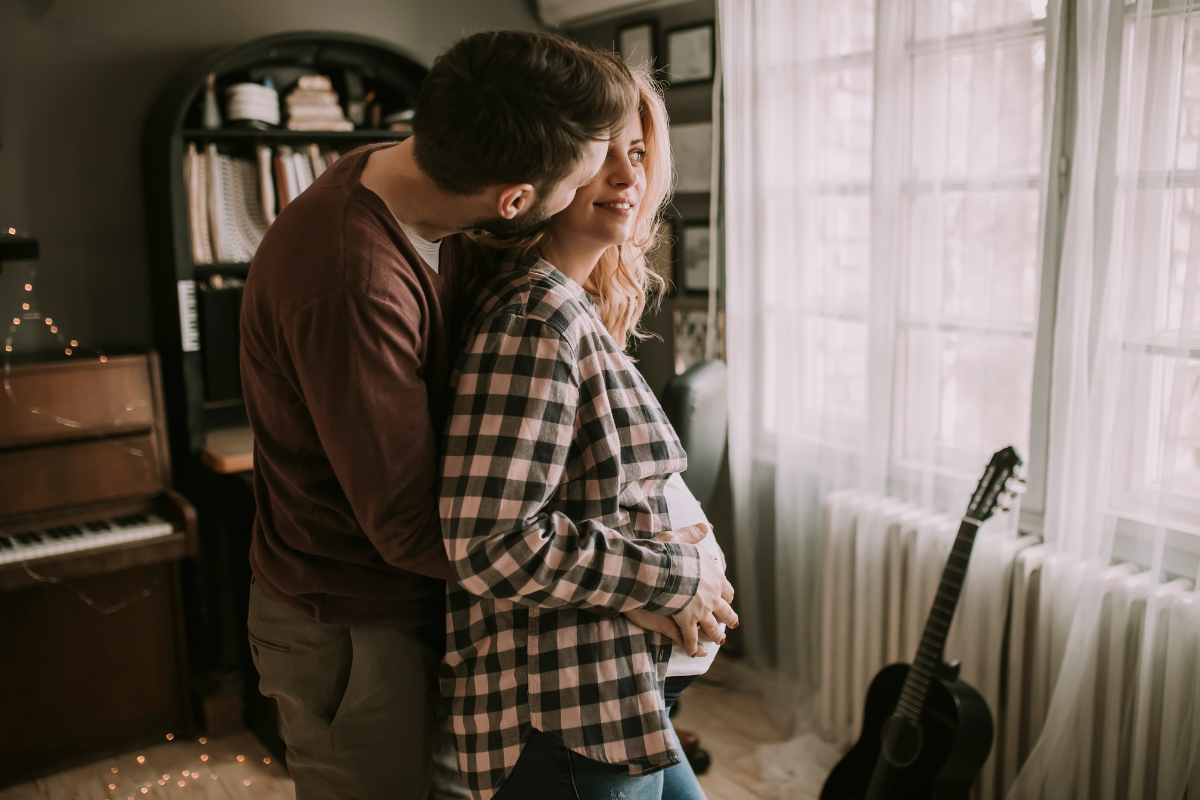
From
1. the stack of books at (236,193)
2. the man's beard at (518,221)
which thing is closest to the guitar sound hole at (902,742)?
the man's beard at (518,221)

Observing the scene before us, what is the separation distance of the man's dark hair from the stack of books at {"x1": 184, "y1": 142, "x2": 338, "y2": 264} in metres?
1.89

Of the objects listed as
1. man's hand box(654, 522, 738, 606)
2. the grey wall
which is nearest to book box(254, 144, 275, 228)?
the grey wall

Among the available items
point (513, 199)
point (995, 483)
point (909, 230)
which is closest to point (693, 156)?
point (909, 230)

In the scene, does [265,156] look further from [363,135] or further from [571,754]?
[571,754]

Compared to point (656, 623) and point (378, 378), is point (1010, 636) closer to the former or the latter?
point (656, 623)

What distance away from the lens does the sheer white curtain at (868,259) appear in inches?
77.0

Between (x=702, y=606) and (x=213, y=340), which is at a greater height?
(x=213, y=340)

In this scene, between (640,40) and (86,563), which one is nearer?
(86,563)

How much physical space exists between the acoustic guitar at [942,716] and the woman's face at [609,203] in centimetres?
111

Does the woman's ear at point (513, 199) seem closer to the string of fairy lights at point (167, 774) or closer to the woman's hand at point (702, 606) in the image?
the woman's hand at point (702, 606)

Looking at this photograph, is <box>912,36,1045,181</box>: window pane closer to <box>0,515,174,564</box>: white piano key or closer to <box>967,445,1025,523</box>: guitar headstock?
<box>967,445,1025,523</box>: guitar headstock

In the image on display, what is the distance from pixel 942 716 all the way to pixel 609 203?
52.8 inches

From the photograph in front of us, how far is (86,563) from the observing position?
2.30m

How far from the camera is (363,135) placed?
2.79 m
